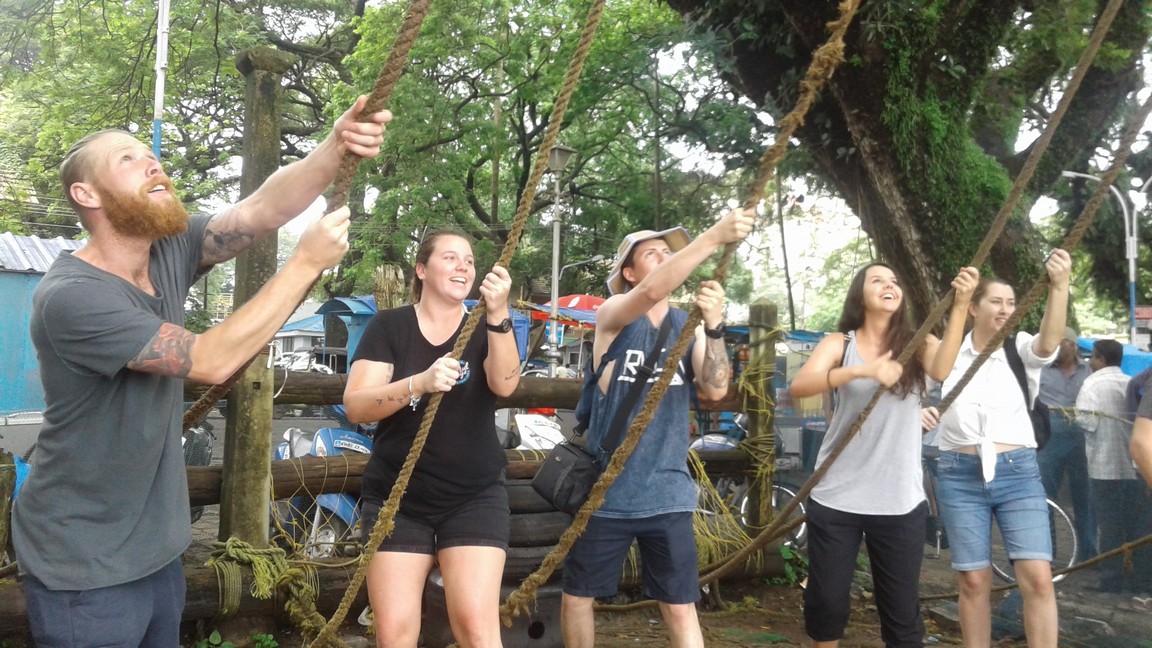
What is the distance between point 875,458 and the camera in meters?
3.45

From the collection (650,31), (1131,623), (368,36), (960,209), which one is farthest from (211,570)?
(368,36)

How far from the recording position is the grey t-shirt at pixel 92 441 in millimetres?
1936

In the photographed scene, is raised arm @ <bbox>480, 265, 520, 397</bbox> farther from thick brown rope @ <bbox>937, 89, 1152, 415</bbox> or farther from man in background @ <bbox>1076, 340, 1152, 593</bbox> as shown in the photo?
man in background @ <bbox>1076, 340, 1152, 593</bbox>

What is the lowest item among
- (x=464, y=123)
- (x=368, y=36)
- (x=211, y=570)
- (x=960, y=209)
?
(x=211, y=570)

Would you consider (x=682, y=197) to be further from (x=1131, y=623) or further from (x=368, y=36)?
(x=1131, y=623)

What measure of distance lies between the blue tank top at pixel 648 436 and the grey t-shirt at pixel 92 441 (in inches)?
61.0

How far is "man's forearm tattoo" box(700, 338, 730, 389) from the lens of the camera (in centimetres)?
324

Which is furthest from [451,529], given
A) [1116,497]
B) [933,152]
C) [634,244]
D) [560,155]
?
[560,155]

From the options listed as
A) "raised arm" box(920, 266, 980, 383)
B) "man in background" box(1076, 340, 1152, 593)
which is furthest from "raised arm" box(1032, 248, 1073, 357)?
"man in background" box(1076, 340, 1152, 593)

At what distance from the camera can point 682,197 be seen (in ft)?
46.0

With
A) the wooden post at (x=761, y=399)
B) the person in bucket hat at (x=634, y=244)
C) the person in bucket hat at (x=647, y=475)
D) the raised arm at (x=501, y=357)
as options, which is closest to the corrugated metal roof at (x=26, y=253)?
the wooden post at (x=761, y=399)

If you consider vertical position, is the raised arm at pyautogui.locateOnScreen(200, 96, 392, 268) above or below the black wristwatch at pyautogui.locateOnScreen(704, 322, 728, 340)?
above

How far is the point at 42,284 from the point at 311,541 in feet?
8.67

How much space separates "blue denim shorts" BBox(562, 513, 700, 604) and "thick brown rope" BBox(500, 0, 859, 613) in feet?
1.36
